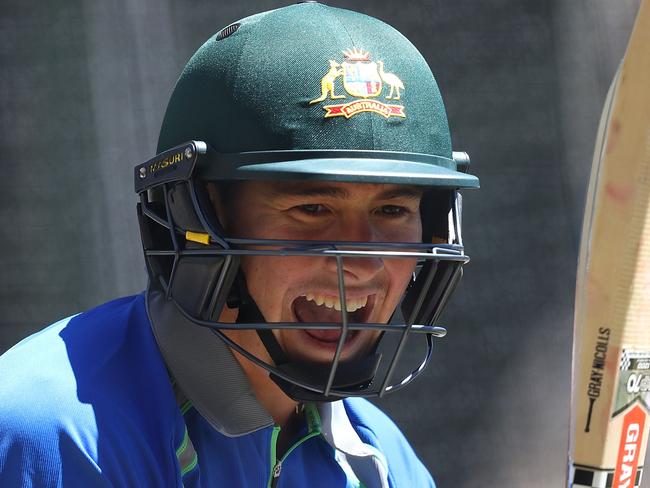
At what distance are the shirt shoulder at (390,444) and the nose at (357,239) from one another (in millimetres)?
510

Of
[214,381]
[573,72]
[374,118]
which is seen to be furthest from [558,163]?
[214,381]

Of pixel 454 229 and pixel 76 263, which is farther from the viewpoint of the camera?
pixel 76 263

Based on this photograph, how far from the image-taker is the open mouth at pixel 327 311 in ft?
6.17

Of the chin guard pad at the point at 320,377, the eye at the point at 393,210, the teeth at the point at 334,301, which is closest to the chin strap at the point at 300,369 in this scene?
the chin guard pad at the point at 320,377

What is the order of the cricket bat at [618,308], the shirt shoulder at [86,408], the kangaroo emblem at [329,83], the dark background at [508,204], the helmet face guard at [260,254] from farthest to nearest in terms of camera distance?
the dark background at [508,204], the cricket bat at [618,308], the kangaroo emblem at [329,83], the helmet face guard at [260,254], the shirt shoulder at [86,408]

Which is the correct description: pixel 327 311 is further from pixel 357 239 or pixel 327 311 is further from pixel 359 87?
pixel 359 87

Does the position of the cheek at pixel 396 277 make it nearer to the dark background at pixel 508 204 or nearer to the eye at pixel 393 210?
the eye at pixel 393 210

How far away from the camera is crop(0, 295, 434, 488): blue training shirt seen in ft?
5.32

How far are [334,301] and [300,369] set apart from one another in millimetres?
144

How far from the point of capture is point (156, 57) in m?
3.30

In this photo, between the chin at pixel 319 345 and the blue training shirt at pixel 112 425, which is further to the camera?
the chin at pixel 319 345

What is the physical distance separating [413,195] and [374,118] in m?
0.17

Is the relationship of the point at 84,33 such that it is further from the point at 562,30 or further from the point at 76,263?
the point at 562,30

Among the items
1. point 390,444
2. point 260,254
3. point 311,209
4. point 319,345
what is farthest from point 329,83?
point 390,444
